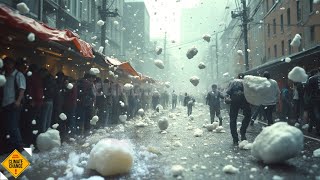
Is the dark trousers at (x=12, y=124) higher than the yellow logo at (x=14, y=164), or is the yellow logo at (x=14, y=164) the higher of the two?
the dark trousers at (x=12, y=124)

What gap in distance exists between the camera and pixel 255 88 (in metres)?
7.92

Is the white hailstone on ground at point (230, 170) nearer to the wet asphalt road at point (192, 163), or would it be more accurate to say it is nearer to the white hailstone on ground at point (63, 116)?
the wet asphalt road at point (192, 163)

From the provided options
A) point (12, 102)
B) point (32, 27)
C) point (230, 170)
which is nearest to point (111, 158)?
point (230, 170)

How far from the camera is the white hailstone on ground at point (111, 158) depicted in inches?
196

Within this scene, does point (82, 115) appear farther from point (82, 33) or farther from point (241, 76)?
point (82, 33)

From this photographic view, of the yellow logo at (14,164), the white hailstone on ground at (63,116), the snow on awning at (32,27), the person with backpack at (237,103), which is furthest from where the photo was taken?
the white hailstone on ground at (63,116)

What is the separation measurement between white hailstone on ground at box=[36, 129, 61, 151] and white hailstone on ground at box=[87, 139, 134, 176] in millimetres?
2226

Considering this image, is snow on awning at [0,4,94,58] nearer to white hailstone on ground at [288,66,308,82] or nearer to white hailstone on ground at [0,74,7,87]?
white hailstone on ground at [0,74,7,87]

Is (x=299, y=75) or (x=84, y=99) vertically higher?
(x=299, y=75)

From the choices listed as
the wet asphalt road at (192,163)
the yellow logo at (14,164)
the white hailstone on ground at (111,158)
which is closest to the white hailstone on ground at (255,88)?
the wet asphalt road at (192,163)

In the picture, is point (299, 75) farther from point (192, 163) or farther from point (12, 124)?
point (12, 124)

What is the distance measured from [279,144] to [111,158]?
2.66 m

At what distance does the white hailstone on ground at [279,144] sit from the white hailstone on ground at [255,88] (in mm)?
2304

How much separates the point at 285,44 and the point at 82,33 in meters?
17.7
